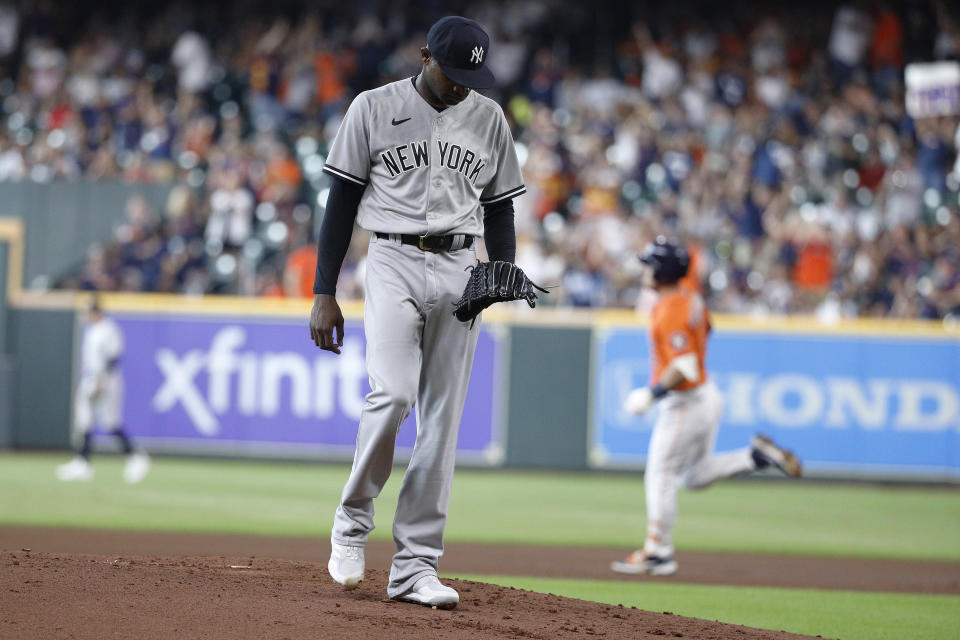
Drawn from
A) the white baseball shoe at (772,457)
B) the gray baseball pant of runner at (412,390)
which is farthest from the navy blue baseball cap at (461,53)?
the white baseball shoe at (772,457)

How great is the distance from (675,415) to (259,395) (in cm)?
912

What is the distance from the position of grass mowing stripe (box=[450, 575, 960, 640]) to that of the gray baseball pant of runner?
6.64 feet

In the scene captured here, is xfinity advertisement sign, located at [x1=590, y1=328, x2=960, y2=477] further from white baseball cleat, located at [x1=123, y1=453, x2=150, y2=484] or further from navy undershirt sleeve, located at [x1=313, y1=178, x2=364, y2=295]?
navy undershirt sleeve, located at [x1=313, y1=178, x2=364, y2=295]

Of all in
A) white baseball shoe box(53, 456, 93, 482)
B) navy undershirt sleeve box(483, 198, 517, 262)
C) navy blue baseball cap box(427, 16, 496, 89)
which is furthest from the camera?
white baseball shoe box(53, 456, 93, 482)

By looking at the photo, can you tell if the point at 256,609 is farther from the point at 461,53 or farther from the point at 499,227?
the point at 461,53

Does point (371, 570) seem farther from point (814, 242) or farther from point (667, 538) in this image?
point (814, 242)

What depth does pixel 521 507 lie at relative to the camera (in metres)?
13.2

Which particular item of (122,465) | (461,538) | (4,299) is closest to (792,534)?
(461,538)

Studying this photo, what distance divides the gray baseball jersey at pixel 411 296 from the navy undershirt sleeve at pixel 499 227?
0.27 metres

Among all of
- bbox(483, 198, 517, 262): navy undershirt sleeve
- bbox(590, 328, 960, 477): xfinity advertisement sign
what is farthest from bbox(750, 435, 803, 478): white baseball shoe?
bbox(590, 328, 960, 477): xfinity advertisement sign

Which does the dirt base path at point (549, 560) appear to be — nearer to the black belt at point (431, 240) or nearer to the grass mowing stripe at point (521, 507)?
the grass mowing stripe at point (521, 507)

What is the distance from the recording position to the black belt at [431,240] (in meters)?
5.28

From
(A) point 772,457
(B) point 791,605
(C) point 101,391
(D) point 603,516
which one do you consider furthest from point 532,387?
(B) point 791,605

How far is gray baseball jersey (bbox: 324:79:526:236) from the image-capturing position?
5.24 m
